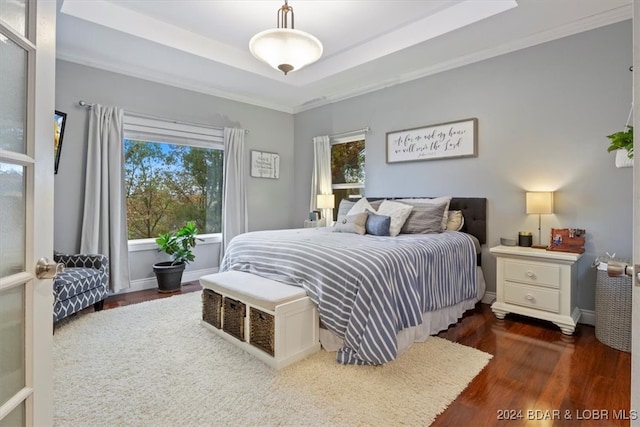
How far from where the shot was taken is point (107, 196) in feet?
11.7

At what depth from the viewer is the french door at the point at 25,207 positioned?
760 mm

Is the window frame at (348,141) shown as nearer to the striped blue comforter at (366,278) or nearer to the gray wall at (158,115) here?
the gray wall at (158,115)

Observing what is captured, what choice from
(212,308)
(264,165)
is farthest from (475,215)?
(264,165)

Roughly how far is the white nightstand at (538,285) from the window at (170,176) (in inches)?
147

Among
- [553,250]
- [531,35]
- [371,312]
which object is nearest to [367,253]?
[371,312]

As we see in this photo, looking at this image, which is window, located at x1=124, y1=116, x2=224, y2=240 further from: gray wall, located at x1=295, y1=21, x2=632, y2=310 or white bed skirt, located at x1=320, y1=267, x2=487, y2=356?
white bed skirt, located at x1=320, y1=267, x2=487, y2=356

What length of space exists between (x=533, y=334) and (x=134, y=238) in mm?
4388

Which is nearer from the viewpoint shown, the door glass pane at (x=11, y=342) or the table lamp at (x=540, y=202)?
the door glass pane at (x=11, y=342)

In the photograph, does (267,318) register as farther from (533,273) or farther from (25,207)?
(533,273)

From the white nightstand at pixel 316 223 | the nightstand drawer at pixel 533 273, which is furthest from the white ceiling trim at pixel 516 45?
the nightstand drawer at pixel 533 273

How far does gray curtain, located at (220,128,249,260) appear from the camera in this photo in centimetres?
462

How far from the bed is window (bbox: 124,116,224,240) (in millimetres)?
1749

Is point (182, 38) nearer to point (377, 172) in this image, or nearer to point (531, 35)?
point (377, 172)

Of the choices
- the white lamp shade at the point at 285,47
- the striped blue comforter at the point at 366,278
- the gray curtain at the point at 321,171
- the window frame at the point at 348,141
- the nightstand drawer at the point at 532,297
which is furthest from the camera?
the gray curtain at the point at 321,171
